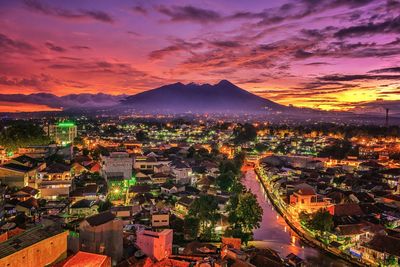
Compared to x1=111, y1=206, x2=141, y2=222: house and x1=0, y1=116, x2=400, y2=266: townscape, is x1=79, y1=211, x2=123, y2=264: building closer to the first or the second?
x1=0, y1=116, x2=400, y2=266: townscape

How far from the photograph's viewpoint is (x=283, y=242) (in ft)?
31.7

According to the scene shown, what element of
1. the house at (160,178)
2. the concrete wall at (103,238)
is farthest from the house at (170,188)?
the concrete wall at (103,238)

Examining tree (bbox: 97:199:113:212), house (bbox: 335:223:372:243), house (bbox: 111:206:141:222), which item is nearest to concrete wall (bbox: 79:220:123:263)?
house (bbox: 111:206:141:222)

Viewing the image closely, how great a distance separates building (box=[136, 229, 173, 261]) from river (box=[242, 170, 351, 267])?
121 inches

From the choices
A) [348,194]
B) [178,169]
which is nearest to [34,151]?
[178,169]

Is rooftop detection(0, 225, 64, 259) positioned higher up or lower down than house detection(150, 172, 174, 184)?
higher up

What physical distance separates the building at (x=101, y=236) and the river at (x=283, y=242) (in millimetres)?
4007

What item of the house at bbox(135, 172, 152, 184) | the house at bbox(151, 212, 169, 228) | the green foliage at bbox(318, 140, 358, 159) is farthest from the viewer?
the green foliage at bbox(318, 140, 358, 159)

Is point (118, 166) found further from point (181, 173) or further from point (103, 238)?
point (103, 238)

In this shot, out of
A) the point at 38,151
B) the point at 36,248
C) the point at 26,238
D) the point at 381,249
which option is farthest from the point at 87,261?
the point at 38,151

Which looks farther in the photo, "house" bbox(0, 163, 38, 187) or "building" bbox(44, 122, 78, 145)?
"building" bbox(44, 122, 78, 145)

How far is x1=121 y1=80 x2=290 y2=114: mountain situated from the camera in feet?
406

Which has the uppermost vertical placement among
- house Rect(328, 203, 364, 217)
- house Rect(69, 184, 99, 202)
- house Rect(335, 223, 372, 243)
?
house Rect(69, 184, 99, 202)

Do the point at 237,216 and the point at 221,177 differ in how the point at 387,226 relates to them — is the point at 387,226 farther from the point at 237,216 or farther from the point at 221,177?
the point at 221,177
